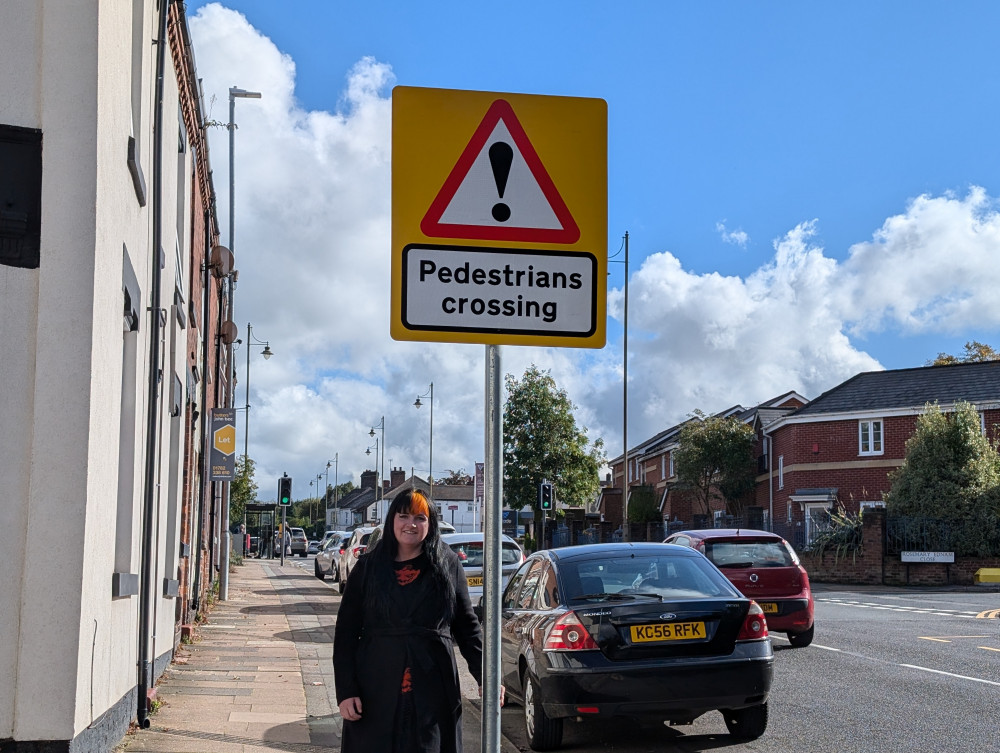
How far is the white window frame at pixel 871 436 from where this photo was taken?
4506cm

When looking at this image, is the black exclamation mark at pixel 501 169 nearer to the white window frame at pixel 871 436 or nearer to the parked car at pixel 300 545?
the white window frame at pixel 871 436

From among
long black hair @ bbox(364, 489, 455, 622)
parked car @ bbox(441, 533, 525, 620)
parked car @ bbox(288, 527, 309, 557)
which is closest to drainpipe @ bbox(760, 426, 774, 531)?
parked car @ bbox(441, 533, 525, 620)

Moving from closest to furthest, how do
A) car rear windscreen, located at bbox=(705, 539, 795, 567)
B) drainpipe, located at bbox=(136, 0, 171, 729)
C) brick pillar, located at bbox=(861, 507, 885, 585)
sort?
drainpipe, located at bbox=(136, 0, 171, 729) < car rear windscreen, located at bbox=(705, 539, 795, 567) < brick pillar, located at bbox=(861, 507, 885, 585)

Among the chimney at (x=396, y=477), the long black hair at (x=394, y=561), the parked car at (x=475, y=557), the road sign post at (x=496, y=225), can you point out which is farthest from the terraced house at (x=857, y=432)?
the chimney at (x=396, y=477)

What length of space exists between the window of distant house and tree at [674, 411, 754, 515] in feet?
25.8

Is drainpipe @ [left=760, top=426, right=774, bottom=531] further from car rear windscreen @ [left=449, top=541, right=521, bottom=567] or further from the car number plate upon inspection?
the car number plate

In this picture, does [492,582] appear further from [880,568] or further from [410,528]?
[880,568]

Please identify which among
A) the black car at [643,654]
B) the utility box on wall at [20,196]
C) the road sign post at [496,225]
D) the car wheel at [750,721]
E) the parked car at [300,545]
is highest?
the utility box on wall at [20,196]

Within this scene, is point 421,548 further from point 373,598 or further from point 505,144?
point 505,144

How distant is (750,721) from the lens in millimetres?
8430

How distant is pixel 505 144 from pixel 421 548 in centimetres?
180

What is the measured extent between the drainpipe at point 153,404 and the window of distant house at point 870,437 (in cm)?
4029

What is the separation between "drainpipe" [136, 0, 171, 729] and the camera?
26.9 feet

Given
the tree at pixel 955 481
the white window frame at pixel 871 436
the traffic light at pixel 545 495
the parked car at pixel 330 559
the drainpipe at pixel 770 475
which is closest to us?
the parked car at pixel 330 559
